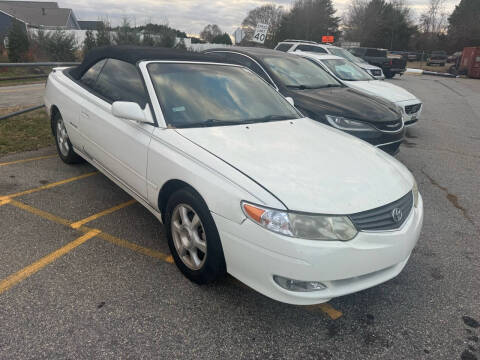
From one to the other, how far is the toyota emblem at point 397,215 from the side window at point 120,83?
85.2 inches

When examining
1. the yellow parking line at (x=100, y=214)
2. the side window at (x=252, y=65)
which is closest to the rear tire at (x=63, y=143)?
the yellow parking line at (x=100, y=214)

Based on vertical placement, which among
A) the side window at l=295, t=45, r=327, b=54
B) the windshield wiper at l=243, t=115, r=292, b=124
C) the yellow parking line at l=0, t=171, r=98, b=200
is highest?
the side window at l=295, t=45, r=327, b=54

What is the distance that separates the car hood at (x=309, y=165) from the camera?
2.33m

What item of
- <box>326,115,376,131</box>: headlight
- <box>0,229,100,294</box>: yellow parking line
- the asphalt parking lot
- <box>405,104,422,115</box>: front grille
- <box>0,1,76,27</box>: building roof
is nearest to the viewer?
the asphalt parking lot

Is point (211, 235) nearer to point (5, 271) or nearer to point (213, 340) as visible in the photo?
point (213, 340)

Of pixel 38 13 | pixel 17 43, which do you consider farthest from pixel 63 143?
pixel 38 13

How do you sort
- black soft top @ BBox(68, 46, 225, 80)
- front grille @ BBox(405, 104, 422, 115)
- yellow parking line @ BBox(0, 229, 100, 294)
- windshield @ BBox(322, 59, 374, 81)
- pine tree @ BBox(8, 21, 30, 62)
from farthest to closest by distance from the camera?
pine tree @ BBox(8, 21, 30, 62) → windshield @ BBox(322, 59, 374, 81) → front grille @ BBox(405, 104, 422, 115) → black soft top @ BBox(68, 46, 225, 80) → yellow parking line @ BBox(0, 229, 100, 294)

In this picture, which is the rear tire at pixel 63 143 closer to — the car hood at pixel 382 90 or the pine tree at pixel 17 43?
the car hood at pixel 382 90

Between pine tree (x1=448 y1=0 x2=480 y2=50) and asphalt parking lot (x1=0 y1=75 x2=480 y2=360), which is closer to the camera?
asphalt parking lot (x1=0 y1=75 x2=480 y2=360)

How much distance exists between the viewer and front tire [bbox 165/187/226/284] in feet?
8.19

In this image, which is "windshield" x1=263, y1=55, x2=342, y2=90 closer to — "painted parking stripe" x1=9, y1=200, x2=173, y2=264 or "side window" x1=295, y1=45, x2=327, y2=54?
"painted parking stripe" x1=9, y1=200, x2=173, y2=264

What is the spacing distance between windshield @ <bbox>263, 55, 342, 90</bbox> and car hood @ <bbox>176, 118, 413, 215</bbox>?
2901mm

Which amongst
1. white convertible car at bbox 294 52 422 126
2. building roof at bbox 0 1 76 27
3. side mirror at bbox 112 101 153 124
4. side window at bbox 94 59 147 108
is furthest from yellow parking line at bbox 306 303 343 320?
building roof at bbox 0 1 76 27

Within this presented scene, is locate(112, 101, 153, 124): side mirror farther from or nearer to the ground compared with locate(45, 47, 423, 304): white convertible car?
farther from the ground
